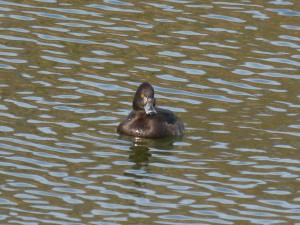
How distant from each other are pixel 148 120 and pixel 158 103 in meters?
1.32

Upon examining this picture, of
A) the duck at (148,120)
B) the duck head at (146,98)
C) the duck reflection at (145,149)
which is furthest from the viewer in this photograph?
the duck head at (146,98)

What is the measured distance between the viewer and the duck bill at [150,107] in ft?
65.2

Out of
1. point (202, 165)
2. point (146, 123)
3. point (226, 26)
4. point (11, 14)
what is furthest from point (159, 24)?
point (202, 165)

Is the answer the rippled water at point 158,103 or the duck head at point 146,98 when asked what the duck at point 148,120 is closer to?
the duck head at point 146,98

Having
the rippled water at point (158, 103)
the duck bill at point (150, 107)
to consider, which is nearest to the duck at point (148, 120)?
the duck bill at point (150, 107)

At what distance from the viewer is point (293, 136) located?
19250 mm

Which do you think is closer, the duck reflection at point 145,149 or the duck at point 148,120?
the duck reflection at point 145,149

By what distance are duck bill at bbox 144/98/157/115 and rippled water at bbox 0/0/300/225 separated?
473 mm

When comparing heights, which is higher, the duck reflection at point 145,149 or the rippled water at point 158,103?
the rippled water at point 158,103

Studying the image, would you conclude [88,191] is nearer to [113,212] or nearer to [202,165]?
[113,212]

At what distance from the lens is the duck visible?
1961 cm

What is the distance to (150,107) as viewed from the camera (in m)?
19.9

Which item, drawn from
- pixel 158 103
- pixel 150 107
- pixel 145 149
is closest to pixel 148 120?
pixel 150 107

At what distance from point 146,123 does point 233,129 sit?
1.37 metres
